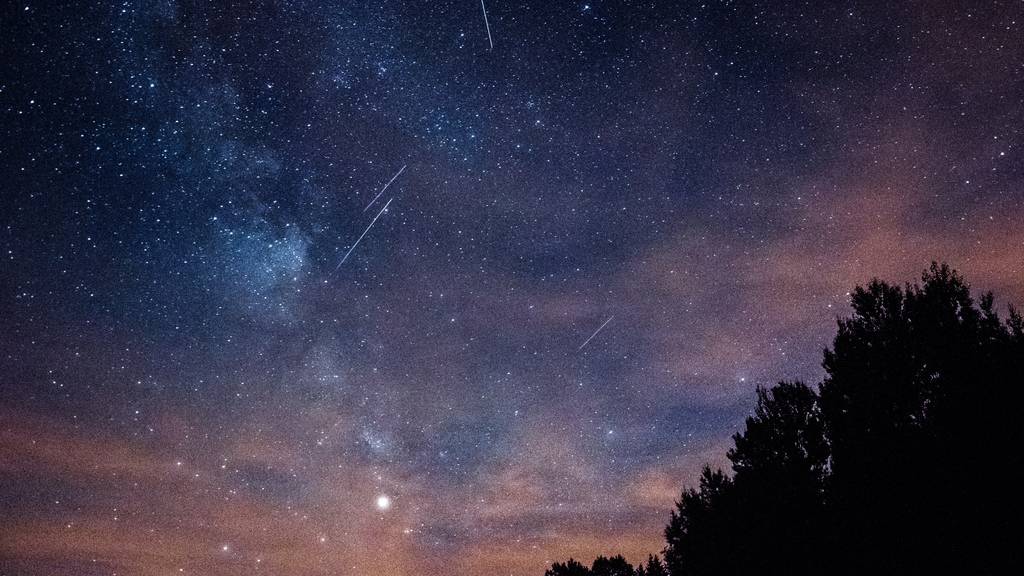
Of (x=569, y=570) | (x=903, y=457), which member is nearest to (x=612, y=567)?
(x=569, y=570)

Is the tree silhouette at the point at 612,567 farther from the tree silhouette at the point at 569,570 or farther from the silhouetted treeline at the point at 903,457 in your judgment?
the silhouetted treeline at the point at 903,457

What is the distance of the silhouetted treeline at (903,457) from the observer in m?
11.0

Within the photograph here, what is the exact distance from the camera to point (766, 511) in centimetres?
1756

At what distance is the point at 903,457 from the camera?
1255 cm

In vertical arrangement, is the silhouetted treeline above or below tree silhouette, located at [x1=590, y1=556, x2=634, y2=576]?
above

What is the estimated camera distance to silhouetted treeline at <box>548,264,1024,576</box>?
1095cm

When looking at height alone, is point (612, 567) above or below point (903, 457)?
below

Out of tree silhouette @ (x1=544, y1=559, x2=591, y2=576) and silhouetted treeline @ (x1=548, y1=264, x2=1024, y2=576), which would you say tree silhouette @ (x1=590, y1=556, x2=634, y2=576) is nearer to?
tree silhouette @ (x1=544, y1=559, x2=591, y2=576)

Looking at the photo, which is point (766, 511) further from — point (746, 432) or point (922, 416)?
point (922, 416)

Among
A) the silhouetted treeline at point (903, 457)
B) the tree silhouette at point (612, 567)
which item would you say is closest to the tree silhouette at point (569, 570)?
the tree silhouette at point (612, 567)

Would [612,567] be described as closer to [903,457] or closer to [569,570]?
[569,570]

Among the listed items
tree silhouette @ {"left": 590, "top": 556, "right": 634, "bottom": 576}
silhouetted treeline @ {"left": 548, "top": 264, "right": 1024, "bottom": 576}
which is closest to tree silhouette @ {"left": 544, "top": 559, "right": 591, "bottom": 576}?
tree silhouette @ {"left": 590, "top": 556, "right": 634, "bottom": 576}

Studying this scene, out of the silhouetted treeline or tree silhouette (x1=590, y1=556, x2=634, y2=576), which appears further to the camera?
tree silhouette (x1=590, y1=556, x2=634, y2=576)

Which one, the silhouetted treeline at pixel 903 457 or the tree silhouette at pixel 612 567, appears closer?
the silhouetted treeline at pixel 903 457
